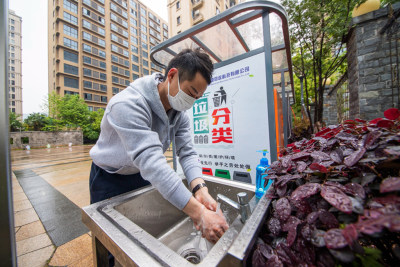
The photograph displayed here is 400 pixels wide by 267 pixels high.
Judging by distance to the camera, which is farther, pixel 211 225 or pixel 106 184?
pixel 106 184

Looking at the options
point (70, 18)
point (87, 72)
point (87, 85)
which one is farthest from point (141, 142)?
point (70, 18)

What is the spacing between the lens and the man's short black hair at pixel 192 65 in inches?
43.5

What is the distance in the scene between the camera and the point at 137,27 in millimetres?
36125

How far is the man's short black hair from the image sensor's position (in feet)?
3.62

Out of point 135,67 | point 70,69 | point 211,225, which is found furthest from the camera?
point 135,67

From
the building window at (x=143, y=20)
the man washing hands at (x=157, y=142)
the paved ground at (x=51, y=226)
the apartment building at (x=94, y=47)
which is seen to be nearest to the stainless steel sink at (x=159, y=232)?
the man washing hands at (x=157, y=142)

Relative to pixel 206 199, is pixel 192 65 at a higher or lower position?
higher

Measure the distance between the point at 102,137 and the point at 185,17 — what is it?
22.6m

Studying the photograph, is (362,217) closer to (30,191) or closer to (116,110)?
(116,110)

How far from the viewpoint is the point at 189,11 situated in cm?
1908

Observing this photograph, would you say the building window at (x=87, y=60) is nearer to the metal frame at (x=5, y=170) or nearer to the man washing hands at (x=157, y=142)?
the man washing hands at (x=157, y=142)

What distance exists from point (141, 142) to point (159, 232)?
0.78m

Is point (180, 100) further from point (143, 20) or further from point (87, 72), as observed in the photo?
point (143, 20)

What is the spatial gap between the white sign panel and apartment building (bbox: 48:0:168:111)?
31.3m
